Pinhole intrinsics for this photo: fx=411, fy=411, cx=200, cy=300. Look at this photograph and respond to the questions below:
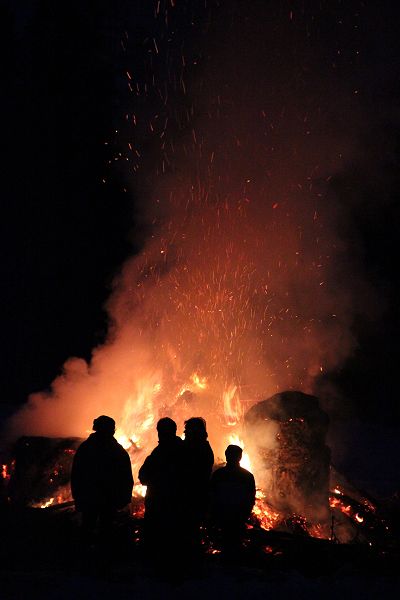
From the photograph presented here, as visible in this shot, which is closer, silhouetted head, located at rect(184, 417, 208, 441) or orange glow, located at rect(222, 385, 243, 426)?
silhouetted head, located at rect(184, 417, 208, 441)

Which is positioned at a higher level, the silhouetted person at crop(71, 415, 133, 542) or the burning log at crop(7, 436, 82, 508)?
the burning log at crop(7, 436, 82, 508)

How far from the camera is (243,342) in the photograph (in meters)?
15.0

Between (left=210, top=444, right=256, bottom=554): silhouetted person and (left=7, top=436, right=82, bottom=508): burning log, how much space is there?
4432mm

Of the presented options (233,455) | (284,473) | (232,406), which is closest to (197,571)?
(233,455)

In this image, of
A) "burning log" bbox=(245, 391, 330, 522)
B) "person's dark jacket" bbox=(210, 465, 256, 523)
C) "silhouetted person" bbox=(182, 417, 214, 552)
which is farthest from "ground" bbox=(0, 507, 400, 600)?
"burning log" bbox=(245, 391, 330, 522)

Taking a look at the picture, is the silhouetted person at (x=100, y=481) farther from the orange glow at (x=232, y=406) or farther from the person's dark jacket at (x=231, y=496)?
the orange glow at (x=232, y=406)

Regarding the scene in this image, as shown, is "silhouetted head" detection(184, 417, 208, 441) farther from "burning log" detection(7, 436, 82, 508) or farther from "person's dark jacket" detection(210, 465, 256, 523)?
"burning log" detection(7, 436, 82, 508)

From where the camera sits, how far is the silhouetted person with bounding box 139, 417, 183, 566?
412 centimetres

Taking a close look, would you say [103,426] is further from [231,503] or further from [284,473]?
[284,473]

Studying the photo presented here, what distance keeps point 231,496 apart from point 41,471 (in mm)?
5153

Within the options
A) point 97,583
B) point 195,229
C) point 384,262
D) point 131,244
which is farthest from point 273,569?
point 131,244

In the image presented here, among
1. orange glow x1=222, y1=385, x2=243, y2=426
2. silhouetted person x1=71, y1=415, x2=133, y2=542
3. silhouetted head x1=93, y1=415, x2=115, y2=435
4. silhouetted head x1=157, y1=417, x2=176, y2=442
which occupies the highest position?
orange glow x1=222, y1=385, x2=243, y2=426

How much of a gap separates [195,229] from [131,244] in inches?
449

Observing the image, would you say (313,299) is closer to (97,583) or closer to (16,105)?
(97,583)
